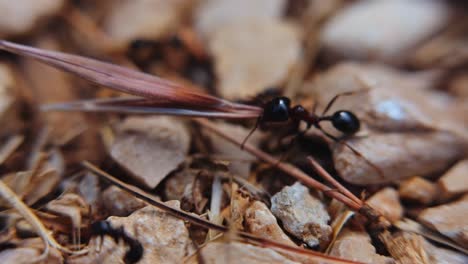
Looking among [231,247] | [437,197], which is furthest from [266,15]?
[231,247]

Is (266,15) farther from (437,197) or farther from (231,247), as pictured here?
(231,247)

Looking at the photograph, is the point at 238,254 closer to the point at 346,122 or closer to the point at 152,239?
the point at 152,239

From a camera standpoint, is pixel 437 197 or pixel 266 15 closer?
pixel 437 197

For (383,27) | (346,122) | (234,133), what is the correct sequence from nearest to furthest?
(346,122) < (234,133) < (383,27)

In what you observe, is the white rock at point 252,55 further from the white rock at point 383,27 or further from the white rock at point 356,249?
the white rock at point 356,249

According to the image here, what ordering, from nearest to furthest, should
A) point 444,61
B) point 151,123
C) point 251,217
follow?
point 251,217
point 151,123
point 444,61

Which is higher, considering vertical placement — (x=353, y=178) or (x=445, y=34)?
(x=445, y=34)

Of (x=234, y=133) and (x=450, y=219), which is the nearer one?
(x=450, y=219)

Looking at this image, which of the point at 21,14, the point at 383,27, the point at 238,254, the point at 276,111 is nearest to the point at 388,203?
the point at 276,111
